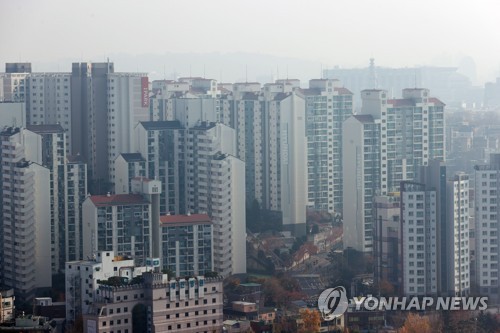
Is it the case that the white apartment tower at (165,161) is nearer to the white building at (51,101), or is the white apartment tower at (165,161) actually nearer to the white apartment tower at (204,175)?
the white apartment tower at (204,175)

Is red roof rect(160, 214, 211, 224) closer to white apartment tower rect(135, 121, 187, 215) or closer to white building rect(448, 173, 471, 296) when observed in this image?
white apartment tower rect(135, 121, 187, 215)

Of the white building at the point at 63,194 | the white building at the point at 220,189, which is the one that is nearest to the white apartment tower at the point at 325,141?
the white building at the point at 220,189

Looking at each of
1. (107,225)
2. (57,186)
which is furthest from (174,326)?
(57,186)

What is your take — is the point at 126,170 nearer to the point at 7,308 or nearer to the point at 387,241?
the point at 387,241

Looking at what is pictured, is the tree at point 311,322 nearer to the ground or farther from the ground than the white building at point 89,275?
nearer to the ground

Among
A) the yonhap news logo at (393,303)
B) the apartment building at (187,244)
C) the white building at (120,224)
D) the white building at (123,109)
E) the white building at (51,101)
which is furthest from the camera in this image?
the white building at (51,101)

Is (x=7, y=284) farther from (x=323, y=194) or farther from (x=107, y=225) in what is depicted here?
(x=323, y=194)

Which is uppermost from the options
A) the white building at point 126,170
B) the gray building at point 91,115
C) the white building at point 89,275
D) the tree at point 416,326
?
the gray building at point 91,115
